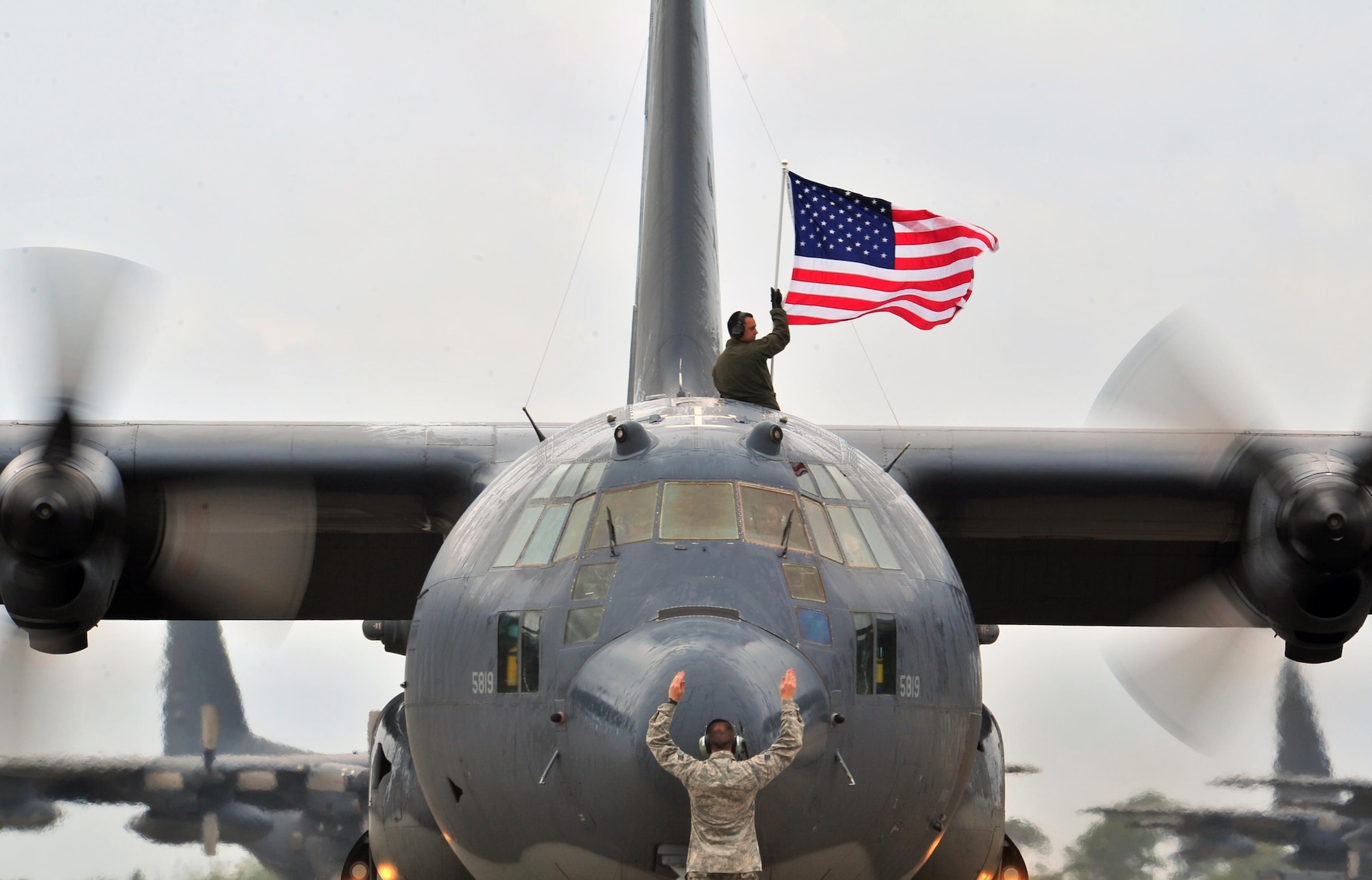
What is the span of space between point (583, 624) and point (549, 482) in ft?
4.89

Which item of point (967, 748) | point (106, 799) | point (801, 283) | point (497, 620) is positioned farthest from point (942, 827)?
point (106, 799)

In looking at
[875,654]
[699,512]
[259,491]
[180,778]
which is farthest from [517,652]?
[180,778]

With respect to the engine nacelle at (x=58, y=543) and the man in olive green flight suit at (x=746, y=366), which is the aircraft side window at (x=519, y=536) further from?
the engine nacelle at (x=58, y=543)

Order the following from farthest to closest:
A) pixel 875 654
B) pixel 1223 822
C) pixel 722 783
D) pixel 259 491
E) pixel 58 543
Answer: pixel 1223 822, pixel 259 491, pixel 58 543, pixel 875 654, pixel 722 783

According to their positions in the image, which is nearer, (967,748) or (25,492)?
(967,748)

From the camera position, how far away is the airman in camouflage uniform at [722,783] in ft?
19.5

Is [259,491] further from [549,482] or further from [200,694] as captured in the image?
[200,694]

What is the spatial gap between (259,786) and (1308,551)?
14.9 m

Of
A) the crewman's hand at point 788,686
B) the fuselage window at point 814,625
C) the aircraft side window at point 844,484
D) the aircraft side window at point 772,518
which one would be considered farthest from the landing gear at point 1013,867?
the crewman's hand at point 788,686

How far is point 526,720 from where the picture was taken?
6.96 m

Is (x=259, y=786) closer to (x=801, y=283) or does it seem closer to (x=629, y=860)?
(x=801, y=283)

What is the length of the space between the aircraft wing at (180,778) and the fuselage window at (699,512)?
13971 millimetres

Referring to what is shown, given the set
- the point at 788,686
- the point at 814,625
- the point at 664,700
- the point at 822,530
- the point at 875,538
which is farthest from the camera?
the point at 875,538

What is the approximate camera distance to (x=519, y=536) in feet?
26.1
